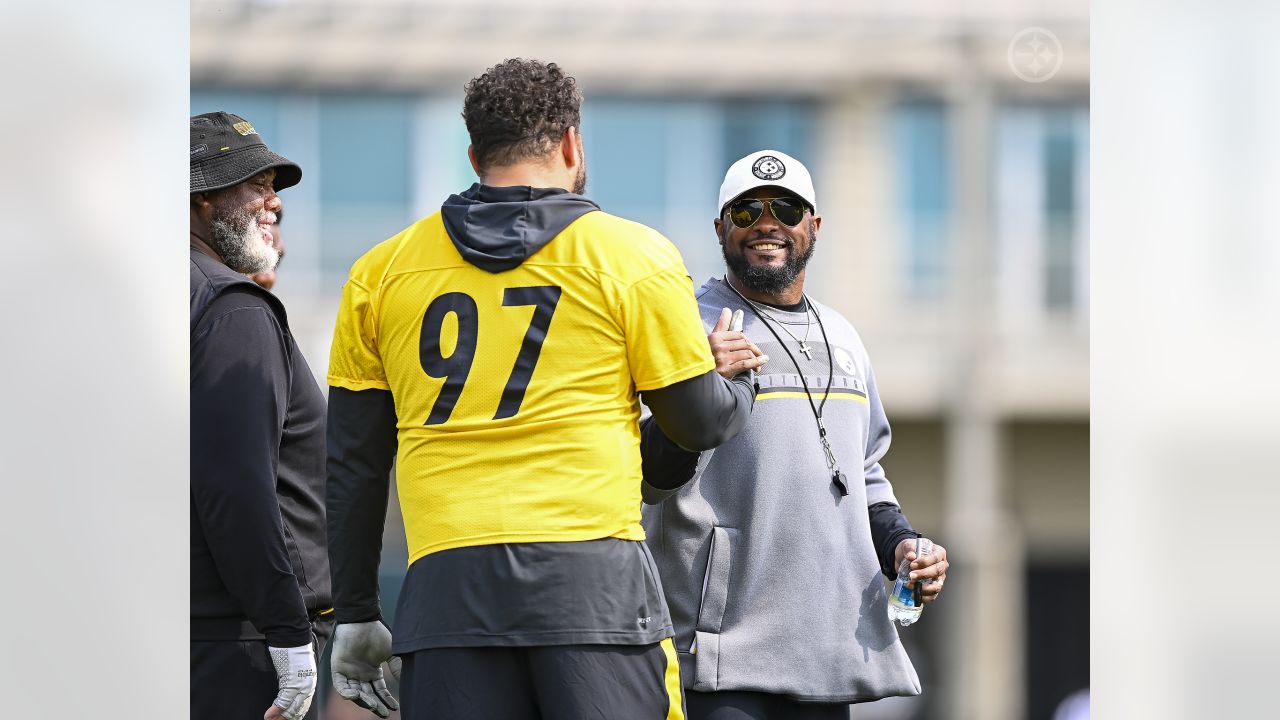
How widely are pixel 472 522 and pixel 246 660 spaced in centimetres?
91

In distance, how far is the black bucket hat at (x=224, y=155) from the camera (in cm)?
402

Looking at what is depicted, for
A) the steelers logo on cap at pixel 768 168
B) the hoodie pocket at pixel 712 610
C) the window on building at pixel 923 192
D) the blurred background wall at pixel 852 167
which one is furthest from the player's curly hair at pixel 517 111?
the window on building at pixel 923 192

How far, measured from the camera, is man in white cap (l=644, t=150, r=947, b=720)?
12.4ft

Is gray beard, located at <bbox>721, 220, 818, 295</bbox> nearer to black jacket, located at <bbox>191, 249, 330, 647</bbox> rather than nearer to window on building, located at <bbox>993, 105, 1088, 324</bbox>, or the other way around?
black jacket, located at <bbox>191, 249, 330, 647</bbox>

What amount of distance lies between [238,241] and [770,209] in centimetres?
131

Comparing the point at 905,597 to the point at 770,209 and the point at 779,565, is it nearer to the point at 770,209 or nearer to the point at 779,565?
the point at 779,565

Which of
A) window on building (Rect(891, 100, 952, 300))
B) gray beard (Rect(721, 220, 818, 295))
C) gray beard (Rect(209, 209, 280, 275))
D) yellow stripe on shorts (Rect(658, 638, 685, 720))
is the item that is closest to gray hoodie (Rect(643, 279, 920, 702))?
gray beard (Rect(721, 220, 818, 295))

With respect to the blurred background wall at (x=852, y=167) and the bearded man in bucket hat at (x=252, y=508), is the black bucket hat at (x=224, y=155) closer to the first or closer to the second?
the bearded man in bucket hat at (x=252, y=508)

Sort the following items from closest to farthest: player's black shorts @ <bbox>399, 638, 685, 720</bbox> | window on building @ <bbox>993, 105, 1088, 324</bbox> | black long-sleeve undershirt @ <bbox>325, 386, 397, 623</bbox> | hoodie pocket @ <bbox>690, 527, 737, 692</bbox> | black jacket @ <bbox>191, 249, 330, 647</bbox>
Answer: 1. player's black shorts @ <bbox>399, 638, 685, 720</bbox>
2. black long-sleeve undershirt @ <bbox>325, 386, 397, 623</bbox>
3. black jacket @ <bbox>191, 249, 330, 647</bbox>
4. hoodie pocket @ <bbox>690, 527, 737, 692</bbox>
5. window on building @ <bbox>993, 105, 1088, 324</bbox>

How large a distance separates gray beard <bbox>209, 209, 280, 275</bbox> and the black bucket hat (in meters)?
0.09

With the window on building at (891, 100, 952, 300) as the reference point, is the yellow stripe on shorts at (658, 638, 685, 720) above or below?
below

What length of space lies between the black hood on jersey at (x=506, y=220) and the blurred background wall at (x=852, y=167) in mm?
13828

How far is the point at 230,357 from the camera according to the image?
3.58 m
